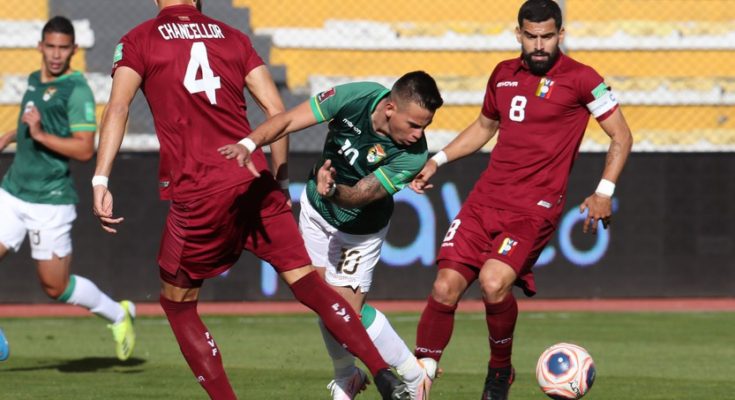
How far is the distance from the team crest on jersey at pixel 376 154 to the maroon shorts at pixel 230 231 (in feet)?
2.31

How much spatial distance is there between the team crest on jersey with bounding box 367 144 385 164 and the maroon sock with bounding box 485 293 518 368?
41.6 inches

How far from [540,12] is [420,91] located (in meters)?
1.19

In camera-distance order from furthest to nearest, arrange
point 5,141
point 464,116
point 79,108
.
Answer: point 464,116 < point 5,141 < point 79,108

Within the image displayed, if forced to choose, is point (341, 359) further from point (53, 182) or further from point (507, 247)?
point (53, 182)

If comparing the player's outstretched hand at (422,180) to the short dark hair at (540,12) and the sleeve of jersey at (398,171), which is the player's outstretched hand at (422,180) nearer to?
the sleeve of jersey at (398,171)

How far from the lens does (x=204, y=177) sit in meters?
6.07

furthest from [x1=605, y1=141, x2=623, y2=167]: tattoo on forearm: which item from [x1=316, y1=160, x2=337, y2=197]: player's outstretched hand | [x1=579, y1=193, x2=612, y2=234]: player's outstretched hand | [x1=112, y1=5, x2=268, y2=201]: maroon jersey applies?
[x1=112, y1=5, x2=268, y2=201]: maroon jersey

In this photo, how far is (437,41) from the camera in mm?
17844

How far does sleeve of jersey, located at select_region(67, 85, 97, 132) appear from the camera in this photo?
9.38 metres

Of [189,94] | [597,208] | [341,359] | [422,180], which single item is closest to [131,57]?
[189,94]

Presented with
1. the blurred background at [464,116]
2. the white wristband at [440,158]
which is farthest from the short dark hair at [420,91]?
the blurred background at [464,116]

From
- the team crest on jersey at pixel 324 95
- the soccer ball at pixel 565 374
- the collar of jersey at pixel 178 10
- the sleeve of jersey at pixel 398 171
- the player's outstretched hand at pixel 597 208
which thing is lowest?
the soccer ball at pixel 565 374

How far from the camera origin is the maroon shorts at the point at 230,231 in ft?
20.0

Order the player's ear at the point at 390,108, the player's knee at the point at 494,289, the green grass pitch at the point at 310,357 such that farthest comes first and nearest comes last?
the green grass pitch at the point at 310,357, the player's knee at the point at 494,289, the player's ear at the point at 390,108
